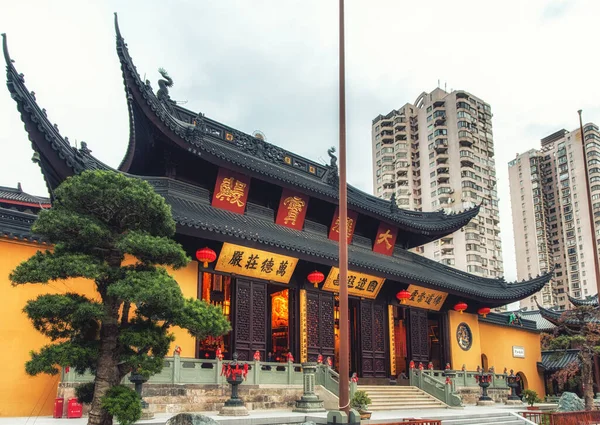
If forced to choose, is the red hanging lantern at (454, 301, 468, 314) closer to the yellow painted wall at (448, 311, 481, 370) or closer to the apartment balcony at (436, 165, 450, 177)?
the yellow painted wall at (448, 311, 481, 370)

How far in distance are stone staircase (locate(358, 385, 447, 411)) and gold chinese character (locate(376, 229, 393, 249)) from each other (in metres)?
5.39

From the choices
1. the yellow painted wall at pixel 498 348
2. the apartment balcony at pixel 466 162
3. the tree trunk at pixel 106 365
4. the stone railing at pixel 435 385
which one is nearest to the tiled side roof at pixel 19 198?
the tree trunk at pixel 106 365

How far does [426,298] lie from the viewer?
19.7 m

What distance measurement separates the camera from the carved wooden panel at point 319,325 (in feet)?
50.9

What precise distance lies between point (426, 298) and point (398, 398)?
4.97m

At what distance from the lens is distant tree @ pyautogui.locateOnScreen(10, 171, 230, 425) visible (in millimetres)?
7527

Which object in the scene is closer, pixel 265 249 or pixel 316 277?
pixel 265 249

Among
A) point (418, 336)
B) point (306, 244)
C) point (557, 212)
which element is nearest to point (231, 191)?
point (306, 244)

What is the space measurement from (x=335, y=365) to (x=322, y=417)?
6.05 meters

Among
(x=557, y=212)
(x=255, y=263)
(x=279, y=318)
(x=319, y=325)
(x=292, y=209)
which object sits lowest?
(x=319, y=325)

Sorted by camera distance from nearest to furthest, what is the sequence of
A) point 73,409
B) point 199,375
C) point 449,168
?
point 73,409, point 199,375, point 449,168

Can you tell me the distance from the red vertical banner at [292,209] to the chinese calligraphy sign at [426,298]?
4.92 metres

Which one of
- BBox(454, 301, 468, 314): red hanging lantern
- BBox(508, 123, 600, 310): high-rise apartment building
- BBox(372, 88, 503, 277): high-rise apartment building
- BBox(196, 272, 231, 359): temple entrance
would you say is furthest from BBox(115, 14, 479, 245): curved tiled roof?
BBox(508, 123, 600, 310): high-rise apartment building

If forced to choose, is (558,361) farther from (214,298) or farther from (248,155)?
(248,155)
